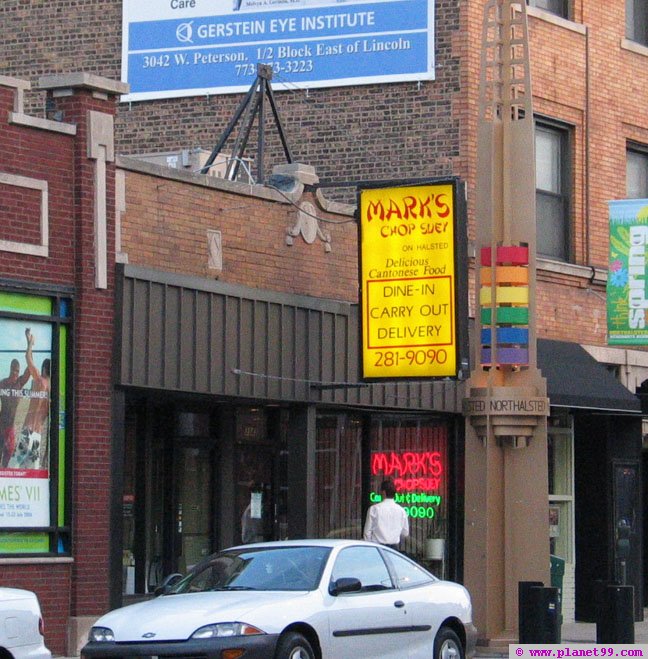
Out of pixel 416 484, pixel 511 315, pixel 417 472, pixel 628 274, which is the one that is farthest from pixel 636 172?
pixel 511 315

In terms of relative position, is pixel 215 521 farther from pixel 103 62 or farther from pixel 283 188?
pixel 103 62

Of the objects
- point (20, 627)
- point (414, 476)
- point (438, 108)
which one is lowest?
point (20, 627)

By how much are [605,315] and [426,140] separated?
4646 millimetres

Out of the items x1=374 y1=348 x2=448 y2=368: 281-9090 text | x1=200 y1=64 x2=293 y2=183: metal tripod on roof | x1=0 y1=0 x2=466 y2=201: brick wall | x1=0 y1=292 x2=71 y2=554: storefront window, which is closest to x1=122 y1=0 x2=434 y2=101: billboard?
x1=0 y1=0 x2=466 y2=201: brick wall

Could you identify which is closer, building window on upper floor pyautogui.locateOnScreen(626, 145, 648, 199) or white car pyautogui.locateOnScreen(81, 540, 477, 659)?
white car pyautogui.locateOnScreen(81, 540, 477, 659)

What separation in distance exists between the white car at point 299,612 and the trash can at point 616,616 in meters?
1.21

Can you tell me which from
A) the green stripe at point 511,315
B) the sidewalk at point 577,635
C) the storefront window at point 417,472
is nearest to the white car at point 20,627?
the sidewalk at point 577,635

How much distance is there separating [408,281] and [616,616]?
541cm

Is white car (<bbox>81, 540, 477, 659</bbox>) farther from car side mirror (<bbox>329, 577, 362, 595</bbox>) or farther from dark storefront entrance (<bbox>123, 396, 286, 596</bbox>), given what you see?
dark storefront entrance (<bbox>123, 396, 286, 596</bbox>)

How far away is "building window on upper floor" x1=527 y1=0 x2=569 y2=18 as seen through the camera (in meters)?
24.5

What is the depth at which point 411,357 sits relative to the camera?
60.7 feet

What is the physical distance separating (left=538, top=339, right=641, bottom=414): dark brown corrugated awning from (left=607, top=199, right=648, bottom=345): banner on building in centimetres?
62

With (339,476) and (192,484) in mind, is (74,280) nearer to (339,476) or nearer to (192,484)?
(192,484)

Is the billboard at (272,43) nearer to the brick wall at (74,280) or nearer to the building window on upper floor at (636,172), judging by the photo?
the building window on upper floor at (636,172)
